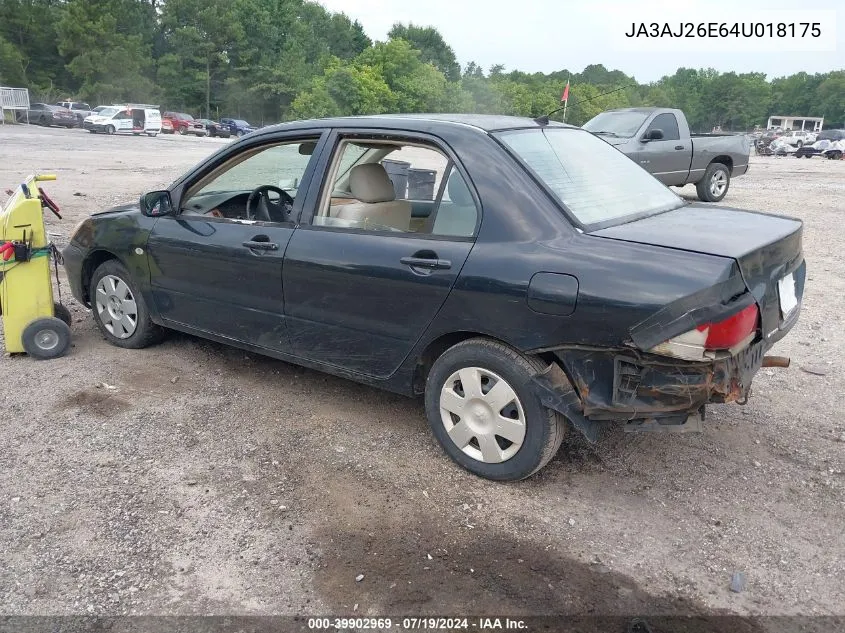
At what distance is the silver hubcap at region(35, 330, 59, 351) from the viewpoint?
5.08 m

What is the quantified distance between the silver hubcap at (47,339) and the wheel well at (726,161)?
11996mm

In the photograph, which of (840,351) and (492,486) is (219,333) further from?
(840,351)

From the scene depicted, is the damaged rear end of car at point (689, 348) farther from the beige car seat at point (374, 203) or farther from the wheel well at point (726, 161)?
the wheel well at point (726, 161)

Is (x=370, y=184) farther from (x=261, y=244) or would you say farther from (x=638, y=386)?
(x=638, y=386)

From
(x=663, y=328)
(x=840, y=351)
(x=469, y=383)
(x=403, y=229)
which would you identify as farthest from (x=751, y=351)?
(x=840, y=351)

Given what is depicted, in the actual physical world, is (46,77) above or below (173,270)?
above

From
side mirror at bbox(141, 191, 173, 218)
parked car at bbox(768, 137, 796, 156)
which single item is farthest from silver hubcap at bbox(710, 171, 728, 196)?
parked car at bbox(768, 137, 796, 156)

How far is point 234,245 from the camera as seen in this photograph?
14.1 feet

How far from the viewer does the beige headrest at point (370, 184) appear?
4.18 metres

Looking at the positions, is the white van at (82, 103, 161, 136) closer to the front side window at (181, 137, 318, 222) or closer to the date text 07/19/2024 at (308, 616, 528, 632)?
the front side window at (181, 137, 318, 222)

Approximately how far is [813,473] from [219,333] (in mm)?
3529

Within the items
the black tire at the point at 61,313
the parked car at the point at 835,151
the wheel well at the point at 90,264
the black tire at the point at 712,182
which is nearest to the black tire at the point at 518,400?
the wheel well at the point at 90,264

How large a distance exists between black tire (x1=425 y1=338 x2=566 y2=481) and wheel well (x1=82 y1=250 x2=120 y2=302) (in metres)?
2.98

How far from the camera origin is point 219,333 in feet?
15.1
